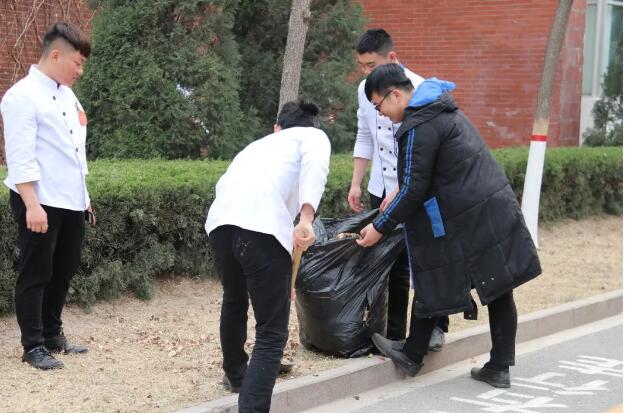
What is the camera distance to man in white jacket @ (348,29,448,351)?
5.74 metres

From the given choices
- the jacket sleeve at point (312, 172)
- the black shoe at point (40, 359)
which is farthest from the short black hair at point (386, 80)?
the black shoe at point (40, 359)

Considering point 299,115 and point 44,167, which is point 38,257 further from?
point 299,115

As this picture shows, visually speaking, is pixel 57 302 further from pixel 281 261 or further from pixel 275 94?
pixel 275 94

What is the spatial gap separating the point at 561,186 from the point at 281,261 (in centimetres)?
766

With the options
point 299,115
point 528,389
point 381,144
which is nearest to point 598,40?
point 381,144

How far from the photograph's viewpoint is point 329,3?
1098 centimetres

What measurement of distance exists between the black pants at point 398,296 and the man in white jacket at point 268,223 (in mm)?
1501

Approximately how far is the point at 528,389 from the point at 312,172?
226cm

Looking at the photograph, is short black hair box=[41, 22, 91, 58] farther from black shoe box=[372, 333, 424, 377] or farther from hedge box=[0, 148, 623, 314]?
Answer: black shoe box=[372, 333, 424, 377]

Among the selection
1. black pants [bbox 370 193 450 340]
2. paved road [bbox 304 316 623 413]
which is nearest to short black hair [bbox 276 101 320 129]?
black pants [bbox 370 193 450 340]

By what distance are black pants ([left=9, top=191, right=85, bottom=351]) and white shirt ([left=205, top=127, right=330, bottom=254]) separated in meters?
1.06

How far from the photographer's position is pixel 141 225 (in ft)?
21.6

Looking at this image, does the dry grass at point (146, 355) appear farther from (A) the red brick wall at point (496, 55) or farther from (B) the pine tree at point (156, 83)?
(A) the red brick wall at point (496, 55)

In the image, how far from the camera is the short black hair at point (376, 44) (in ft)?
18.7
